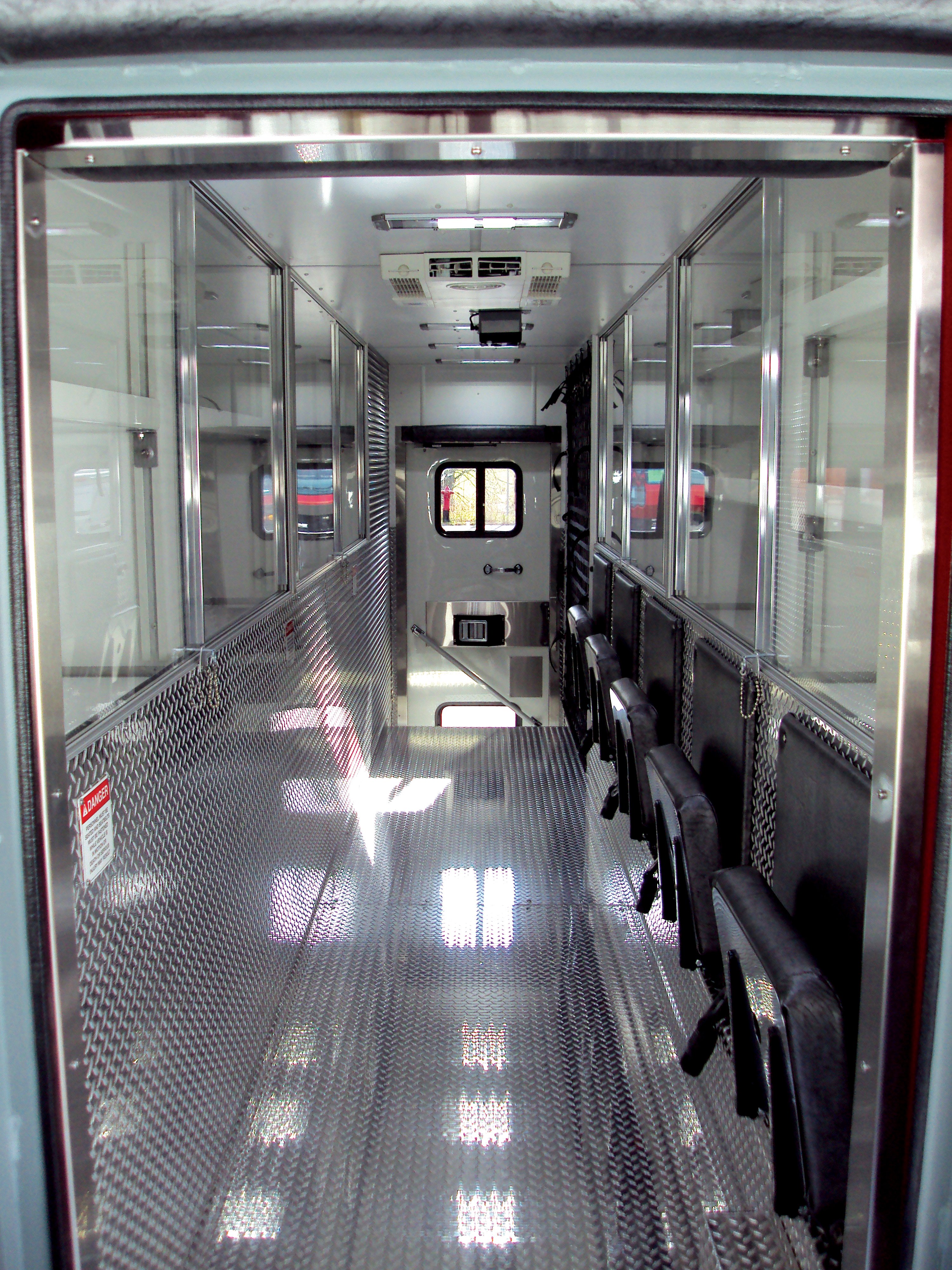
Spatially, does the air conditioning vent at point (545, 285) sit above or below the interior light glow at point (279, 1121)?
above

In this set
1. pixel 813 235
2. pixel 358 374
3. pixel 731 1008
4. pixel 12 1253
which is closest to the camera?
pixel 12 1253

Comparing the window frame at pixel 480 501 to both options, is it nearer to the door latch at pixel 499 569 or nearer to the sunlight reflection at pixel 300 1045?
the door latch at pixel 499 569

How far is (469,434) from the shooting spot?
24.8 feet

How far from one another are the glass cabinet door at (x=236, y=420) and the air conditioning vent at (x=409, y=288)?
1.65ft

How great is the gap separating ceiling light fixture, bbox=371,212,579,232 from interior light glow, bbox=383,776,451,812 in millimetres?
2825

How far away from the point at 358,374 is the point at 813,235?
13.7 ft

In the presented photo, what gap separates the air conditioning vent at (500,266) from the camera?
12.4 ft

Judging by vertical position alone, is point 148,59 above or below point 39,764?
above

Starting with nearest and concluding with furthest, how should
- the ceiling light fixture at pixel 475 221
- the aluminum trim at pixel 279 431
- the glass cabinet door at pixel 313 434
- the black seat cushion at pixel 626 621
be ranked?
the ceiling light fixture at pixel 475 221, the aluminum trim at pixel 279 431, the glass cabinet door at pixel 313 434, the black seat cushion at pixel 626 621

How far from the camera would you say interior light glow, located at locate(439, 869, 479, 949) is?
351cm

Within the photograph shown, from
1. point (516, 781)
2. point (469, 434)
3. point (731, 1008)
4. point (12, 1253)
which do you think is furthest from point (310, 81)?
point (469, 434)

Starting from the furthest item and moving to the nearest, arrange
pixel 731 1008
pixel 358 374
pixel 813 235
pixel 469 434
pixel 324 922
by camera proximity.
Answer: pixel 469 434
pixel 358 374
pixel 324 922
pixel 813 235
pixel 731 1008

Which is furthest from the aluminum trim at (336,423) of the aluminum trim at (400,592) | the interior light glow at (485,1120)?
the interior light glow at (485,1120)

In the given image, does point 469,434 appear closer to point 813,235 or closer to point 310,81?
point 813,235
